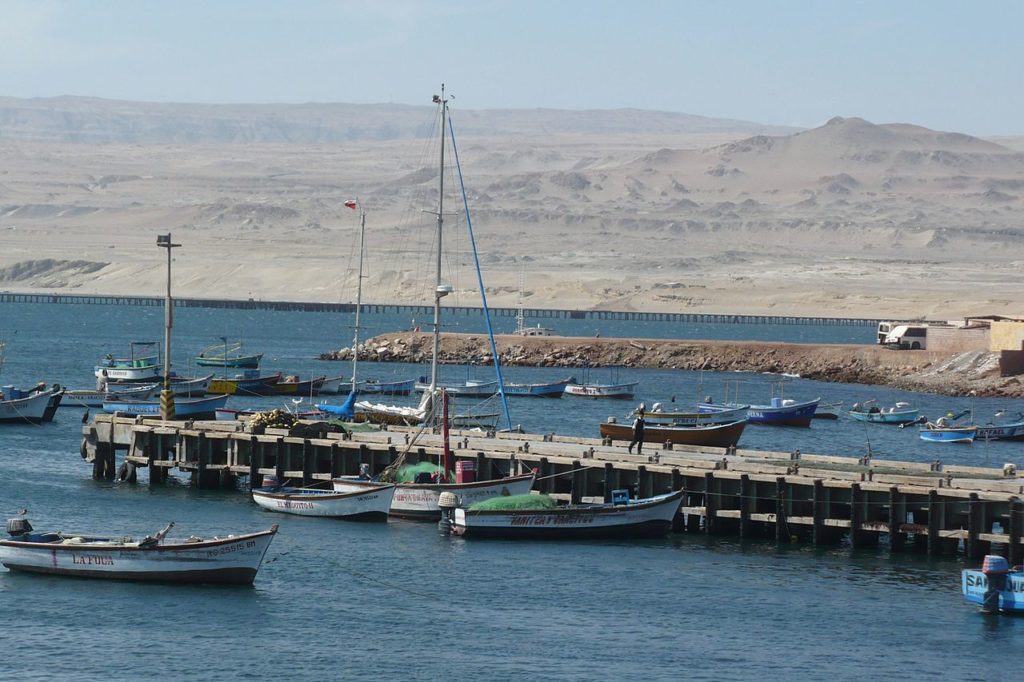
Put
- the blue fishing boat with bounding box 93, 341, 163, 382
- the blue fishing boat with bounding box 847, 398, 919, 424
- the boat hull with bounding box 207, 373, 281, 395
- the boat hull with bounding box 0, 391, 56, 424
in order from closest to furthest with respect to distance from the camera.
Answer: the boat hull with bounding box 0, 391, 56, 424 < the blue fishing boat with bounding box 847, 398, 919, 424 < the boat hull with bounding box 207, 373, 281, 395 < the blue fishing boat with bounding box 93, 341, 163, 382

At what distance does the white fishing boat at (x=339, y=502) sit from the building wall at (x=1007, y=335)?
216 ft

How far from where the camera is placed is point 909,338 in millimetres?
119812

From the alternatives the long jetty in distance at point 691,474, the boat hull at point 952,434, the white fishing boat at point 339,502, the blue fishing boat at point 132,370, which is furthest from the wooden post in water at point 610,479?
the blue fishing boat at point 132,370

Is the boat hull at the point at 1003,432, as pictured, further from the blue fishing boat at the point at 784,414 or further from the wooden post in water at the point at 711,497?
the wooden post in water at the point at 711,497

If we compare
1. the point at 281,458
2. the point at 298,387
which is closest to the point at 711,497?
the point at 281,458

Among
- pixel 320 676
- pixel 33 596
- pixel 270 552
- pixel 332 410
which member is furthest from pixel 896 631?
pixel 332 410

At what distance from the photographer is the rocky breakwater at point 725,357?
10775cm

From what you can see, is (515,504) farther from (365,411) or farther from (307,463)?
(365,411)

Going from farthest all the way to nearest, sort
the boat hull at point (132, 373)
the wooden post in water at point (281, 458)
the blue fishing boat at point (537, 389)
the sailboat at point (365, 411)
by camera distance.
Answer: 1. the blue fishing boat at point (537, 389)
2. the boat hull at point (132, 373)
3. the sailboat at point (365, 411)
4. the wooden post in water at point (281, 458)

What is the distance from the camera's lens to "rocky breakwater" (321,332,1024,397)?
354ft

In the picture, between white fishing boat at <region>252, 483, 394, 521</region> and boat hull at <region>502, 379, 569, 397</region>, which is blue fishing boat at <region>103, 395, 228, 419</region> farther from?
boat hull at <region>502, 379, 569, 397</region>

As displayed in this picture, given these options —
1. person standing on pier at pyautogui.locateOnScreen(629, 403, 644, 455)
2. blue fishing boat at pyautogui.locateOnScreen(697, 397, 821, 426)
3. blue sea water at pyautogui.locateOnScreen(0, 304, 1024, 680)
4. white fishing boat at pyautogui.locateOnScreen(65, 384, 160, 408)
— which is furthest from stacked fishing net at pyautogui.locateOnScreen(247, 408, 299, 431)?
blue fishing boat at pyautogui.locateOnScreen(697, 397, 821, 426)

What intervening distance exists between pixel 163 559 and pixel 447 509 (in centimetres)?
903

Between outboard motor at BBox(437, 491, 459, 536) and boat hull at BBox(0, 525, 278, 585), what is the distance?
726 centimetres
